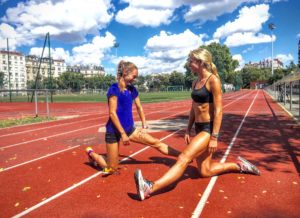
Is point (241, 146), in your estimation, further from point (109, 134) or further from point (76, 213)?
point (76, 213)

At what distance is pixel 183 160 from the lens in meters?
4.40

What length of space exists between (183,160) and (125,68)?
1.90 metres

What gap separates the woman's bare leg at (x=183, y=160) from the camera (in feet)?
13.9

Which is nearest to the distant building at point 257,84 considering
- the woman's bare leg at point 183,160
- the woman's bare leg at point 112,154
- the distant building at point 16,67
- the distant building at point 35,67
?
the distant building at point 35,67

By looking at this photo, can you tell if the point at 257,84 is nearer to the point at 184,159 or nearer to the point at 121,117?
the point at 121,117

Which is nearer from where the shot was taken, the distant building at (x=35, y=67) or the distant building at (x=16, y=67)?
the distant building at (x=16, y=67)

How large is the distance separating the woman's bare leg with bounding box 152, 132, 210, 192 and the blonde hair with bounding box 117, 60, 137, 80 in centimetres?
162

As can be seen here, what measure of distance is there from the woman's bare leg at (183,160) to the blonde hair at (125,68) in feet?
5.32

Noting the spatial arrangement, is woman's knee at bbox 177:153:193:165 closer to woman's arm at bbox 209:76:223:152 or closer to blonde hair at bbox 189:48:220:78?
woman's arm at bbox 209:76:223:152

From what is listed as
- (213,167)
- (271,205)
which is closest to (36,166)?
(213,167)

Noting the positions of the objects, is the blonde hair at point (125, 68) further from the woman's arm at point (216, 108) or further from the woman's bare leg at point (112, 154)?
the woman's arm at point (216, 108)

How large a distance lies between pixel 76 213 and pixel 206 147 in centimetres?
204

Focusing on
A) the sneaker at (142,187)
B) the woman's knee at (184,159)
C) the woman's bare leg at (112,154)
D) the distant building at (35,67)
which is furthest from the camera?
the distant building at (35,67)

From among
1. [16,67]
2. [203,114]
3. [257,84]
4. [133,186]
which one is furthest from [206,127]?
[257,84]
